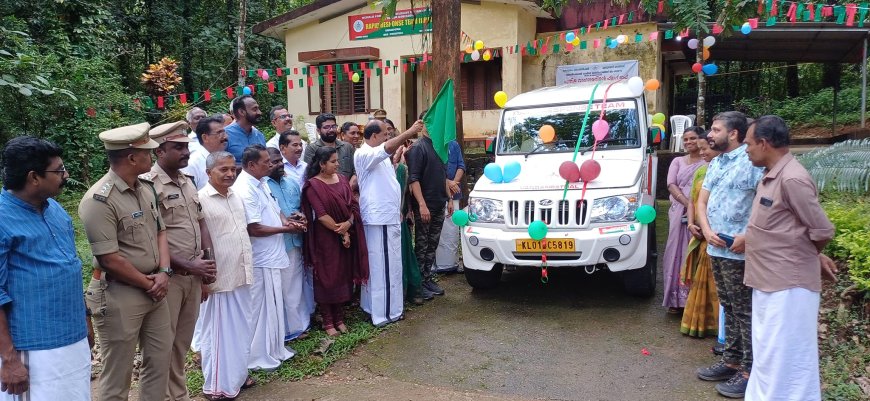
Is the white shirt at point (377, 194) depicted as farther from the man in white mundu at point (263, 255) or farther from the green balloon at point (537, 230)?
the green balloon at point (537, 230)

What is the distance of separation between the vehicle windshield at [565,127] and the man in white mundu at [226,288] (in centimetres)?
325

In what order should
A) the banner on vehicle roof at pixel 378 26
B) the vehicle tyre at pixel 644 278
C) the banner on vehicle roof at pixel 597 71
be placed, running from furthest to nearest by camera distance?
the banner on vehicle roof at pixel 378 26 < the banner on vehicle roof at pixel 597 71 < the vehicle tyre at pixel 644 278

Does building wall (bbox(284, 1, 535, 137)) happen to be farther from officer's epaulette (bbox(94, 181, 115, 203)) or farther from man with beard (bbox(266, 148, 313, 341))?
officer's epaulette (bbox(94, 181, 115, 203))

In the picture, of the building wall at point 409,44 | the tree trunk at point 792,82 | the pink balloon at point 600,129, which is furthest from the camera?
the tree trunk at point 792,82

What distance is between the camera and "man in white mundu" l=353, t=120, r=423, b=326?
4910 mm

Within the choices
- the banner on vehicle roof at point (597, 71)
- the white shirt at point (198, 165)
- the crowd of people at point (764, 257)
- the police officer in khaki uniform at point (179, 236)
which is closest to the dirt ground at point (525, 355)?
the crowd of people at point (764, 257)

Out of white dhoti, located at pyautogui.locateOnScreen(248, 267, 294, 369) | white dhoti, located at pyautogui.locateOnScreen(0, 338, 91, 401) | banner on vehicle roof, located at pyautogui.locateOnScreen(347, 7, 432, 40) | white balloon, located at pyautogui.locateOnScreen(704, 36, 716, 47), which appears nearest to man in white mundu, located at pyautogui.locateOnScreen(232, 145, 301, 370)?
white dhoti, located at pyautogui.locateOnScreen(248, 267, 294, 369)

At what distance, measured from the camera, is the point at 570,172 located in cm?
500

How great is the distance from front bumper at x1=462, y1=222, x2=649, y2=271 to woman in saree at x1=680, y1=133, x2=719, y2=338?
47 cm

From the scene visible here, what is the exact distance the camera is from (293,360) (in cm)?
422

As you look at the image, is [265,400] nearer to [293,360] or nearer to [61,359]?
[293,360]

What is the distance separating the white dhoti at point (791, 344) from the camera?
288 centimetres

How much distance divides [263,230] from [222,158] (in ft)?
2.24

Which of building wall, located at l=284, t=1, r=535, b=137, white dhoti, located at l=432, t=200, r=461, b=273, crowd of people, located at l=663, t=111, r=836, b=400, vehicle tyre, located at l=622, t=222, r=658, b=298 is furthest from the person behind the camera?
building wall, located at l=284, t=1, r=535, b=137
